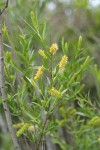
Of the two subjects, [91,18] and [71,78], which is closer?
[71,78]

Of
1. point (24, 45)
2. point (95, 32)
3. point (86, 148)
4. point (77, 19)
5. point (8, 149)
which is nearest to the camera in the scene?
point (24, 45)

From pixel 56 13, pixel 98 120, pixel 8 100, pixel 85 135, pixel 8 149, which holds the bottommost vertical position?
pixel 8 149

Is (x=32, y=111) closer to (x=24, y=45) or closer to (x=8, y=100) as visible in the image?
(x=8, y=100)

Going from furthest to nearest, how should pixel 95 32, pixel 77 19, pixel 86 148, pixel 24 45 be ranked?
pixel 77 19
pixel 95 32
pixel 86 148
pixel 24 45

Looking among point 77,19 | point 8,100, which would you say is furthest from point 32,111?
point 77,19

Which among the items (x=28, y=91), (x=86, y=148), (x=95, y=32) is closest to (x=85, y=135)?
(x=86, y=148)

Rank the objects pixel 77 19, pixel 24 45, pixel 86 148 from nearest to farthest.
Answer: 1. pixel 24 45
2. pixel 86 148
3. pixel 77 19

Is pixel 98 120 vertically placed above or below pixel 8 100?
below

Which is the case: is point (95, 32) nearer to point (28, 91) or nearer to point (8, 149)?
point (8, 149)

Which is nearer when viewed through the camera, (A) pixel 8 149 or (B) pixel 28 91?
(B) pixel 28 91
